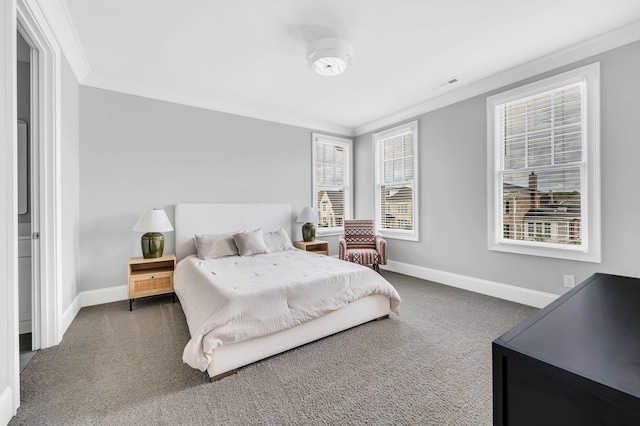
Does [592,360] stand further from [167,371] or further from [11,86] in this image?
[11,86]

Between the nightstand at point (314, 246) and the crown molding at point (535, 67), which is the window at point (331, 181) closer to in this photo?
the nightstand at point (314, 246)

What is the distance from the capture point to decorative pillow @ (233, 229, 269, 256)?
3.67 metres

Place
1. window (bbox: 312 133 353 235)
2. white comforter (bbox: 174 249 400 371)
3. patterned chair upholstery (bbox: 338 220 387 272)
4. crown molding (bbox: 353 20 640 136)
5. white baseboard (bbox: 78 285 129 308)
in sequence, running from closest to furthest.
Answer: white comforter (bbox: 174 249 400 371), crown molding (bbox: 353 20 640 136), white baseboard (bbox: 78 285 129 308), patterned chair upholstery (bbox: 338 220 387 272), window (bbox: 312 133 353 235)

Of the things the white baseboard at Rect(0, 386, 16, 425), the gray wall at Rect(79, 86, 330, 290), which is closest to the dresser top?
the white baseboard at Rect(0, 386, 16, 425)

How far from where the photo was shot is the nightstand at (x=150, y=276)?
317 centimetres

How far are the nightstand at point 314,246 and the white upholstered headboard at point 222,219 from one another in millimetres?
314

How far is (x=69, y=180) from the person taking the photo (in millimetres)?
2852

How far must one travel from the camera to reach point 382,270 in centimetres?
493

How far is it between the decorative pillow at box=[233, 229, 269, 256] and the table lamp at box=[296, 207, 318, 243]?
1.00m

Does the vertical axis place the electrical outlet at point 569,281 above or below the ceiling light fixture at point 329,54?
below

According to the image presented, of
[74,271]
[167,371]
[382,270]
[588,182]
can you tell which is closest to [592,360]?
[167,371]

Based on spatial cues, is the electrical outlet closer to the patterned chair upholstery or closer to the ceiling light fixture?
the patterned chair upholstery

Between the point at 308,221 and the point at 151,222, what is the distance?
226 cm

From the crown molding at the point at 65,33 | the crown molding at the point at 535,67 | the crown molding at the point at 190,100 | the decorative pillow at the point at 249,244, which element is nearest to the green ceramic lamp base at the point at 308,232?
the decorative pillow at the point at 249,244
